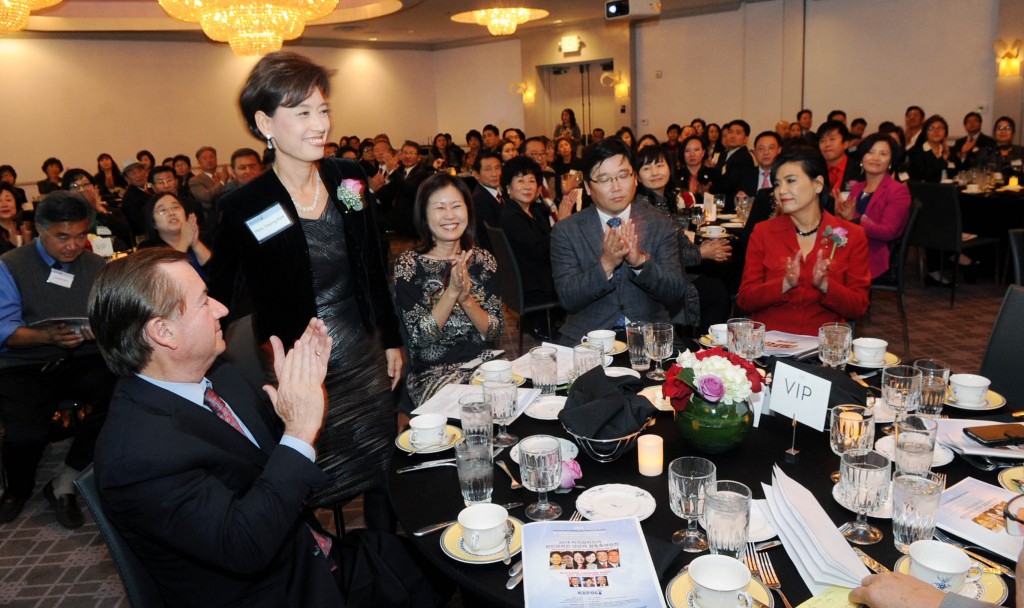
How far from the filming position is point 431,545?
1466 millimetres

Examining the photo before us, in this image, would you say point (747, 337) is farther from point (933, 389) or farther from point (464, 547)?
point (464, 547)

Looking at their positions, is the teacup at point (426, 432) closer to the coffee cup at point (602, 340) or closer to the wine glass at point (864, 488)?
the coffee cup at point (602, 340)

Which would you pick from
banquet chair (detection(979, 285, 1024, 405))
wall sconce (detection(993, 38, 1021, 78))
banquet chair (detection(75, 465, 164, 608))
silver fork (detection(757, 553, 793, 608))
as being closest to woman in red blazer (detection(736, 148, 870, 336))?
banquet chair (detection(979, 285, 1024, 405))

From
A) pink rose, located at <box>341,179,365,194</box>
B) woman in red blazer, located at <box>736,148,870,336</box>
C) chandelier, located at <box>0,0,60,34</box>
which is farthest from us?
chandelier, located at <box>0,0,60,34</box>

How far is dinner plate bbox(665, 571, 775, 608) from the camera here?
1204 millimetres

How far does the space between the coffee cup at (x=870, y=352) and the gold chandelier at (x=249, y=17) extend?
7.89m

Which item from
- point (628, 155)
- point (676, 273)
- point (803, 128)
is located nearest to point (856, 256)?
point (676, 273)

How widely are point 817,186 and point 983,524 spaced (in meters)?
2.04

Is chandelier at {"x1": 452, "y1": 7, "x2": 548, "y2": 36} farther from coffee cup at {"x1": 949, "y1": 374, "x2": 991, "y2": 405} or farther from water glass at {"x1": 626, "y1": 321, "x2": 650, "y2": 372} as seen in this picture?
coffee cup at {"x1": 949, "y1": 374, "x2": 991, "y2": 405}

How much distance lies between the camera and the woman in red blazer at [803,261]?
3000 mm

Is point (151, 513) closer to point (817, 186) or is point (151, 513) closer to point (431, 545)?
point (431, 545)

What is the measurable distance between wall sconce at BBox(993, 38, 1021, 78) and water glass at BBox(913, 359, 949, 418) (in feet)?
37.7

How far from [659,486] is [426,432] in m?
0.65

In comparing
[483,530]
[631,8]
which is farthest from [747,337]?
[631,8]
